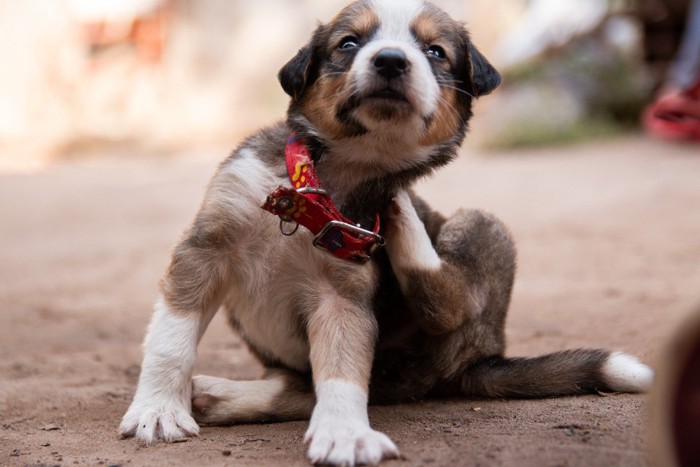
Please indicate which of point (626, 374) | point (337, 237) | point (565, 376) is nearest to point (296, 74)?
point (337, 237)

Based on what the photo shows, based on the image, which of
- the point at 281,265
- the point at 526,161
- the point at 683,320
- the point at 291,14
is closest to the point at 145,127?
the point at 291,14

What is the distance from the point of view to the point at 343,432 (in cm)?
311

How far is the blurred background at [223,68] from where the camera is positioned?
15.0 meters

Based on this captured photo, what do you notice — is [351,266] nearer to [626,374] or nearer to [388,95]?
Answer: [388,95]

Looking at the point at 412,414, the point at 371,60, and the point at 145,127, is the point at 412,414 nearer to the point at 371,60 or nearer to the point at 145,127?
the point at 371,60

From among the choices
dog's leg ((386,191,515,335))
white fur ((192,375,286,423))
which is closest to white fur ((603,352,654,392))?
dog's leg ((386,191,515,335))

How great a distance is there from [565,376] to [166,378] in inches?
71.1

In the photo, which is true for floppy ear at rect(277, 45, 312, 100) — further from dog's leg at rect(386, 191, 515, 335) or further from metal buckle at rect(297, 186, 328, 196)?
dog's leg at rect(386, 191, 515, 335)

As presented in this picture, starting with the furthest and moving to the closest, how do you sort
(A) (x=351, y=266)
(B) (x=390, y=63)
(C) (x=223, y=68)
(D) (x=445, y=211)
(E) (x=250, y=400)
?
(C) (x=223, y=68) < (D) (x=445, y=211) < (E) (x=250, y=400) < (A) (x=351, y=266) < (B) (x=390, y=63)

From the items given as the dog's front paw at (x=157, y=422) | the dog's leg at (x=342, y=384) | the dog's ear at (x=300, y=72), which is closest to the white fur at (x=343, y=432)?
the dog's leg at (x=342, y=384)

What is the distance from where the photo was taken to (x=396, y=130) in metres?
3.65

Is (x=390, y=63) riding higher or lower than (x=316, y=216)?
higher

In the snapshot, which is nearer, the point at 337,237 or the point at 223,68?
the point at 337,237

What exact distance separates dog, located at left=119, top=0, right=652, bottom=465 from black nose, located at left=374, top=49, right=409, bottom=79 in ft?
0.04
